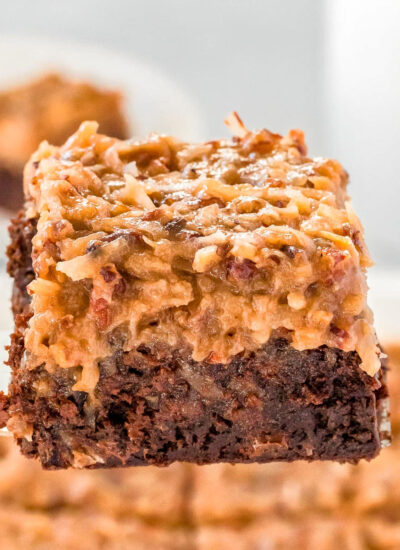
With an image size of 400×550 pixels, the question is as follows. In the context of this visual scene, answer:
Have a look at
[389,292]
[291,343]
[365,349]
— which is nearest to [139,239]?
[291,343]

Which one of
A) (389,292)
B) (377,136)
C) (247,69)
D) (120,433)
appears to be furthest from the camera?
(247,69)

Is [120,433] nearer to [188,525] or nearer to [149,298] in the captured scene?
[149,298]

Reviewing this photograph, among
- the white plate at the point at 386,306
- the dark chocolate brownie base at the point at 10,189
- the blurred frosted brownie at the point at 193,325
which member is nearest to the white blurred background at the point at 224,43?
the dark chocolate brownie base at the point at 10,189

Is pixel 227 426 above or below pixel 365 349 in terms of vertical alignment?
below

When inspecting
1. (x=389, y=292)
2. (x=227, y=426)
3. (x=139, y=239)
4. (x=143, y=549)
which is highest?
(x=139, y=239)

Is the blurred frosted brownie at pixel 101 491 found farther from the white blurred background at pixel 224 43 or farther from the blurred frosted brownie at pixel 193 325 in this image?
the white blurred background at pixel 224 43

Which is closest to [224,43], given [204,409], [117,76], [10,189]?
[117,76]

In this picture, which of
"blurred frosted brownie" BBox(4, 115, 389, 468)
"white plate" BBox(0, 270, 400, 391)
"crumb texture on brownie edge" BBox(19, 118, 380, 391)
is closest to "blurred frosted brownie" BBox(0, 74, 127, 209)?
"white plate" BBox(0, 270, 400, 391)

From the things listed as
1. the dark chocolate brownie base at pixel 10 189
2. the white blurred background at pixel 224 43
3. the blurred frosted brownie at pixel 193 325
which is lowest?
the dark chocolate brownie base at pixel 10 189
